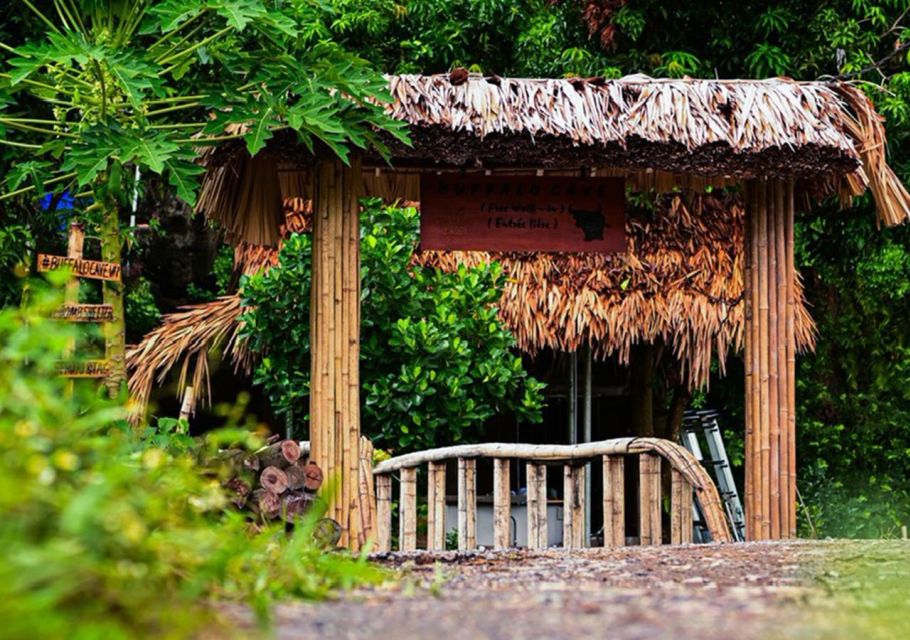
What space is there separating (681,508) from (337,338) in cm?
168

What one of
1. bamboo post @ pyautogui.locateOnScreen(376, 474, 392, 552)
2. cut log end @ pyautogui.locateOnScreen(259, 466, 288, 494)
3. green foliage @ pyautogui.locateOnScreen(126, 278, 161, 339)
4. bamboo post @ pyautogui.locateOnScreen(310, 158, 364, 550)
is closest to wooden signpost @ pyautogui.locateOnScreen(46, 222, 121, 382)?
cut log end @ pyautogui.locateOnScreen(259, 466, 288, 494)

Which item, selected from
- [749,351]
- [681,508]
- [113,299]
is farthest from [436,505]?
[113,299]

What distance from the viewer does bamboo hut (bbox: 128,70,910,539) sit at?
5.49 meters

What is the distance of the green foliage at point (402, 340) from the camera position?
26.5 feet

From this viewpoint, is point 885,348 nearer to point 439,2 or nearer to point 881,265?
point 881,265

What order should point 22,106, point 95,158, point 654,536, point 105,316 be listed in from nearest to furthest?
point 95,158, point 105,316, point 654,536, point 22,106

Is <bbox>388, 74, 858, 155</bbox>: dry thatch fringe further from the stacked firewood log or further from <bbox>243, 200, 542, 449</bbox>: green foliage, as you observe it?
<bbox>243, 200, 542, 449</bbox>: green foliage

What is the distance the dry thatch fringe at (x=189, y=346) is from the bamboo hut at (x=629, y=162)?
2958 millimetres

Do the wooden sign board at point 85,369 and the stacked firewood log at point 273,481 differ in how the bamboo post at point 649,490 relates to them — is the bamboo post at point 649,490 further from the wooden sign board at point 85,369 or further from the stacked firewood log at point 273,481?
the wooden sign board at point 85,369

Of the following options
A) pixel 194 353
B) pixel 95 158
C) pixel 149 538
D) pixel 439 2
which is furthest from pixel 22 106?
pixel 149 538

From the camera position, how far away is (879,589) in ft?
9.53

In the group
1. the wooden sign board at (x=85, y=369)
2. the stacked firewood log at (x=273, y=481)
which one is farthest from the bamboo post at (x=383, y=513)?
the wooden sign board at (x=85, y=369)

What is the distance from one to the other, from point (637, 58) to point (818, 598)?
739cm

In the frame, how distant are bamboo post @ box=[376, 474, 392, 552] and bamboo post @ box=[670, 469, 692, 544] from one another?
145cm
